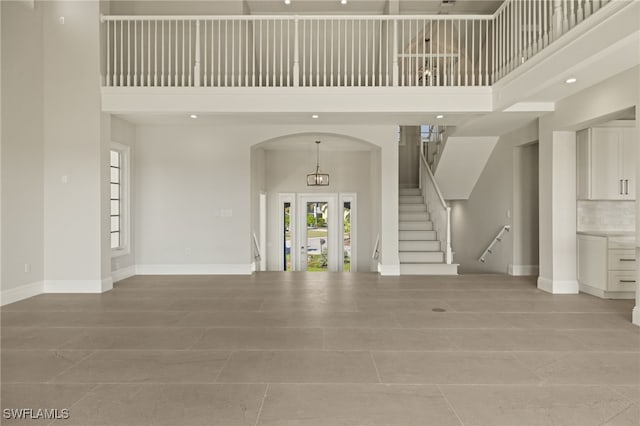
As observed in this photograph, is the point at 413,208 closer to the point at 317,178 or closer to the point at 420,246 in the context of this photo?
the point at 420,246

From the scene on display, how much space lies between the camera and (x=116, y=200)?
7.22 metres

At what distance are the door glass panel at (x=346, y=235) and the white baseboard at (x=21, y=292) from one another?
21.2 ft

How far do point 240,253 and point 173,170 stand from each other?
1.96 m

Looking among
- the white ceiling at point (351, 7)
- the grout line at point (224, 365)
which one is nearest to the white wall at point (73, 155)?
the white ceiling at point (351, 7)

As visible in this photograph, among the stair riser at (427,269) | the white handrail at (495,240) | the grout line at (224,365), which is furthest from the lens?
the white handrail at (495,240)

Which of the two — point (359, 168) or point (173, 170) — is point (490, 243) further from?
point (173, 170)

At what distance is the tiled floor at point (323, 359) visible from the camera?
254cm

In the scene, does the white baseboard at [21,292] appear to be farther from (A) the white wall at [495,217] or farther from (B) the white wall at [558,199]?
(A) the white wall at [495,217]

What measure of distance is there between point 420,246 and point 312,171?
356cm

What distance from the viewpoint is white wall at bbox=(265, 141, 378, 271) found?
10406 mm

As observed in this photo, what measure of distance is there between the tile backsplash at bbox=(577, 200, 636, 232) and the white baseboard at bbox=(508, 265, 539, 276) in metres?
1.80

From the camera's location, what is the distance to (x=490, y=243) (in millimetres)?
8562

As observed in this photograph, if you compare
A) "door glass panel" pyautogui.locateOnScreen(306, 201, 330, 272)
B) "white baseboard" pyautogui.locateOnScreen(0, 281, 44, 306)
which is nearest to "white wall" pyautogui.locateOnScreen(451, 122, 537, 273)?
"door glass panel" pyautogui.locateOnScreen(306, 201, 330, 272)

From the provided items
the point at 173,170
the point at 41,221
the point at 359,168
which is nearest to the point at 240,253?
the point at 173,170
